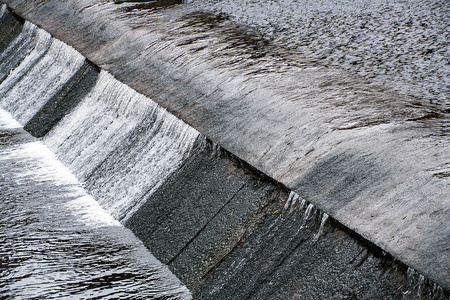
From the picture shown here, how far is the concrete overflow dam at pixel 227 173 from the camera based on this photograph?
317cm

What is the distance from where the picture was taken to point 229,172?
4.30 m

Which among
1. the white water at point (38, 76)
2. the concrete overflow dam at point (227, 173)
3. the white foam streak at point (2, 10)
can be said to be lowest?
the concrete overflow dam at point (227, 173)

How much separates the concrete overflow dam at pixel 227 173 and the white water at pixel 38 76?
89 mm

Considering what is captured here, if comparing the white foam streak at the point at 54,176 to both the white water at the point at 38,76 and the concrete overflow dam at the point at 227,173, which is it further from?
the white water at the point at 38,76

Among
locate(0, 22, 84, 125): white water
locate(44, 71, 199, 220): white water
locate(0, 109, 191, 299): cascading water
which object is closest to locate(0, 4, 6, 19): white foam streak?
locate(0, 22, 84, 125): white water

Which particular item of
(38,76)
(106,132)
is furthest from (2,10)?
(106,132)

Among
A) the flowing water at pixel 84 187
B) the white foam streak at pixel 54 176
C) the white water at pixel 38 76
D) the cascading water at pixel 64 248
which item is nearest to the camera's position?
the cascading water at pixel 64 248

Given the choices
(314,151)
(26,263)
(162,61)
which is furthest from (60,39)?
(314,151)

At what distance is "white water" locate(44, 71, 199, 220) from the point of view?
4898 millimetres

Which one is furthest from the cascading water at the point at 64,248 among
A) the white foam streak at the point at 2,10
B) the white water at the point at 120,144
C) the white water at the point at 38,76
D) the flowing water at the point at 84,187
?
the white foam streak at the point at 2,10

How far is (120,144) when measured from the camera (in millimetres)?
5582

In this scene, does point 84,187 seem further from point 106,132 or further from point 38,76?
point 38,76

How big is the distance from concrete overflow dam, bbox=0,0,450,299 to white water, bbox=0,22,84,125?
3.5 inches

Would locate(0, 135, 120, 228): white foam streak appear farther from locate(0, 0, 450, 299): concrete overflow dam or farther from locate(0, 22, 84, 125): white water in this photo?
locate(0, 22, 84, 125): white water
